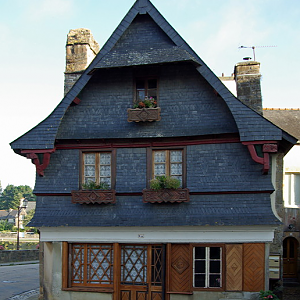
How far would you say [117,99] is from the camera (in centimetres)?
1540

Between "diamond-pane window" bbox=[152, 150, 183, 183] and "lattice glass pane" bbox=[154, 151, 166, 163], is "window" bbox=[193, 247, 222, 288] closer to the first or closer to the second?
"diamond-pane window" bbox=[152, 150, 183, 183]

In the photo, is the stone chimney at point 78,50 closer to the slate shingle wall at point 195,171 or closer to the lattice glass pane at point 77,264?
the slate shingle wall at point 195,171

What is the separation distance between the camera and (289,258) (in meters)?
23.0

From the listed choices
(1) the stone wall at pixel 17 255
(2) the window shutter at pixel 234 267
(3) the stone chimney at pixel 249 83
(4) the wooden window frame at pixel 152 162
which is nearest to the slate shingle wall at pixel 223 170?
(4) the wooden window frame at pixel 152 162

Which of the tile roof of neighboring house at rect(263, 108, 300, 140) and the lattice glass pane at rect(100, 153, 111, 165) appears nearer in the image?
the lattice glass pane at rect(100, 153, 111, 165)

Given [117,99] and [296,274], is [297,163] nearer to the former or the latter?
[296,274]

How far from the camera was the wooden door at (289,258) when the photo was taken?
22925mm

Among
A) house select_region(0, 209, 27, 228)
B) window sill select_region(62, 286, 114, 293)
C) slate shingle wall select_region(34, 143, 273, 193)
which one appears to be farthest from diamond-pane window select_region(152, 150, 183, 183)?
house select_region(0, 209, 27, 228)

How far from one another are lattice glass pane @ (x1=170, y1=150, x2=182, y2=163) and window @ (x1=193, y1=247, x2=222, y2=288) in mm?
2728

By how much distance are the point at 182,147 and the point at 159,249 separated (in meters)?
3.17

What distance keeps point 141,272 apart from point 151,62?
631cm

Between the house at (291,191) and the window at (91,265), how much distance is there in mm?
9939

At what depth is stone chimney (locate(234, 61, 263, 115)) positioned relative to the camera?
52.0ft

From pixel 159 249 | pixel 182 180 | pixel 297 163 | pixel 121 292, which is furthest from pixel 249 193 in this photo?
pixel 297 163
